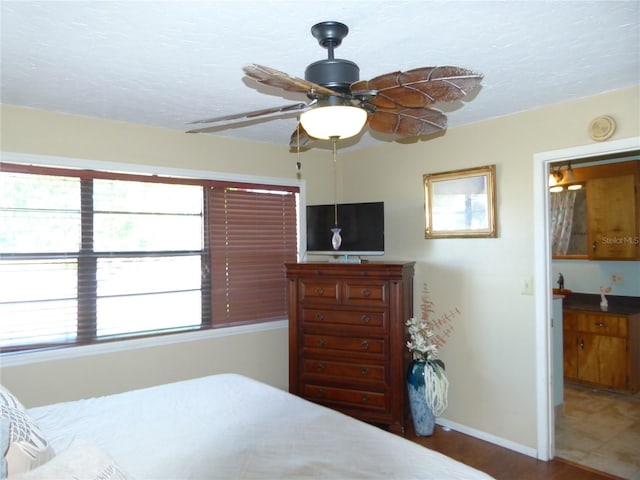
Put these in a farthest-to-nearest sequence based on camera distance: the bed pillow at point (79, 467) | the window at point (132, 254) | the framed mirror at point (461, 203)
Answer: the framed mirror at point (461, 203) < the window at point (132, 254) < the bed pillow at point (79, 467)

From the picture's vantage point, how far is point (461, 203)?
358cm

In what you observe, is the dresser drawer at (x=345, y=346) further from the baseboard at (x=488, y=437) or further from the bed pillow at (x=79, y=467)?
the bed pillow at (x=79, y=467)

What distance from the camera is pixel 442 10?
6.01 ft

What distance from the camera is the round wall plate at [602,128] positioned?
279 centimetres

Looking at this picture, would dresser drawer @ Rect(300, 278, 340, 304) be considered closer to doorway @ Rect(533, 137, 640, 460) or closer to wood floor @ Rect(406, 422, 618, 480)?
wood floor @ Rect(406, 422, 618, 480)

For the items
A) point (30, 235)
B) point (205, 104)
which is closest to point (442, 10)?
point (205, 104)

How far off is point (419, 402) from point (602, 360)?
88.9 inches

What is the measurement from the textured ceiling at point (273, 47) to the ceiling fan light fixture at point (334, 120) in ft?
1.42

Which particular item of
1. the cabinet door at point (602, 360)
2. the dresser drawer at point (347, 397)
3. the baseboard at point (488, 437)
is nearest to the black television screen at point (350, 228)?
the dresser drawer at point (347, 397)

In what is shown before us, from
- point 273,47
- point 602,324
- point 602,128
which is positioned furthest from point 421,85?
point 602,324

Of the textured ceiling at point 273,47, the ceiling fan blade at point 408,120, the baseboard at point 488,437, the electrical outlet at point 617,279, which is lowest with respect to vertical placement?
the baseboard at point 488,437

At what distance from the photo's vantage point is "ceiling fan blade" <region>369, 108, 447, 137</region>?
75.5 inches

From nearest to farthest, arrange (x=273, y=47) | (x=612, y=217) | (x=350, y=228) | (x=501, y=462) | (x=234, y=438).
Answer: (x=234, y=438) → (x=273, y=47) → (x=501, y=462) → (x=350, y=228) → (x=612, y=217)

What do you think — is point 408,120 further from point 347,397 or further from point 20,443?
point 347,397
